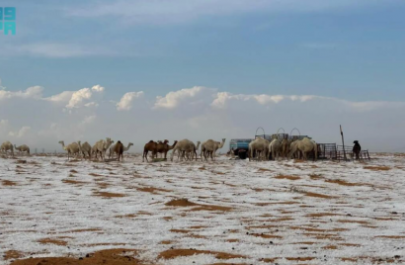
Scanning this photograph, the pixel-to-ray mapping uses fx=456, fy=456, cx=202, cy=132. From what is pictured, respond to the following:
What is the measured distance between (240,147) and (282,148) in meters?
7.23

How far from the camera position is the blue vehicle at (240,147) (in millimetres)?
43594

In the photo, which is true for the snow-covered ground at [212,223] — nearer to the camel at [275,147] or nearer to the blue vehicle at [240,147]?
the camel at [275,147]

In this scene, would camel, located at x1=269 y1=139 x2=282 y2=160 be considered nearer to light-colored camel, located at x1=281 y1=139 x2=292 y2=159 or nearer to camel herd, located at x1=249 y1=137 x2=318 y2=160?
camel herd, located at x1=249 y1=137 x2=318 y2=160

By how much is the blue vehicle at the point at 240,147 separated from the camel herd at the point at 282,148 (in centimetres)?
306

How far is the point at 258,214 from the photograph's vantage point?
31.0 ft

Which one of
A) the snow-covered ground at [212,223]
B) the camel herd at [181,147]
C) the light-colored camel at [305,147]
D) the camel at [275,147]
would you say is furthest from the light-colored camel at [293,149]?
the snow-covered ground at [212,223]

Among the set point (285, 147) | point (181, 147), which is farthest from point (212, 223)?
point (285, 147)

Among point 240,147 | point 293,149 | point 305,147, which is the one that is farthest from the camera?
point 240,147

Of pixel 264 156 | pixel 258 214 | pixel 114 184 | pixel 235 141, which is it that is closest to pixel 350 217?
pixel 258 214

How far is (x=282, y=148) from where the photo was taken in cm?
3947

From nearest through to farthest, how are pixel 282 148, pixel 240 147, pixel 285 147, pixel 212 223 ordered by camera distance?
1. pixel 212 223
2. pixel 282 148
3. pixel 285 147
4. pixel 240 147

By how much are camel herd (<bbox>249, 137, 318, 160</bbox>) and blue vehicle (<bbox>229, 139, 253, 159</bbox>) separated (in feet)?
10.0

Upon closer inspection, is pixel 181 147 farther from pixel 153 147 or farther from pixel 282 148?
pixel 282 148

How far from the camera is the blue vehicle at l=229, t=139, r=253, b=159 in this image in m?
43.6
